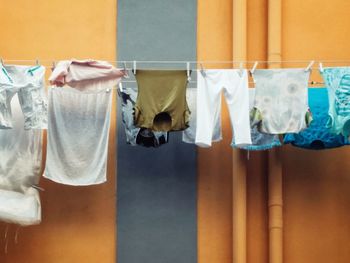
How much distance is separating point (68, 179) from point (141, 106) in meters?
1.12

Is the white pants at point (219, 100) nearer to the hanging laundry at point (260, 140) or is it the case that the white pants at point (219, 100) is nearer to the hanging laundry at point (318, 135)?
the hanging laundry at point (260, 140)

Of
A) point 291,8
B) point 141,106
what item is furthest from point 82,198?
point 291,8

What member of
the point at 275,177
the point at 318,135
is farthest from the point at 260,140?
the point at 318,135

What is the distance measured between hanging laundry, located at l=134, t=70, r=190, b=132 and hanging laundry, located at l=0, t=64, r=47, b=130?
101 cm

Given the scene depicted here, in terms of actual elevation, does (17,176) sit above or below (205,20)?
below

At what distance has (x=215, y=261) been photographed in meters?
9.86

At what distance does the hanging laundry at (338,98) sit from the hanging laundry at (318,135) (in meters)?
0.28

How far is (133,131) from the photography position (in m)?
9.59

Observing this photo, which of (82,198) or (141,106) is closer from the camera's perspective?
(141,106)

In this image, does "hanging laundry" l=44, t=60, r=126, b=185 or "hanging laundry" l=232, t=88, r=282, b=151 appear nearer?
"hanging laundry" l=44, t=60, r=126, b=185

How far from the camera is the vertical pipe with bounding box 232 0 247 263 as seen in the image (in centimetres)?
969

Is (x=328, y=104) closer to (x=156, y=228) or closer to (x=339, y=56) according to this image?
(x=339, y=56)

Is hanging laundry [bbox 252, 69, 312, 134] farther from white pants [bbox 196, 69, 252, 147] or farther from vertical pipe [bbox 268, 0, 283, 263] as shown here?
vertical pipe [bbox 268, 0, 283, 263]

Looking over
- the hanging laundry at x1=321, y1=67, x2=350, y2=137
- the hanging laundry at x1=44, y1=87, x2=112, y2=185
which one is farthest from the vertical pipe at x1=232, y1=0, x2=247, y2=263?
the hanging laundry at x1=44, y1=87, x2=112, y2=185
